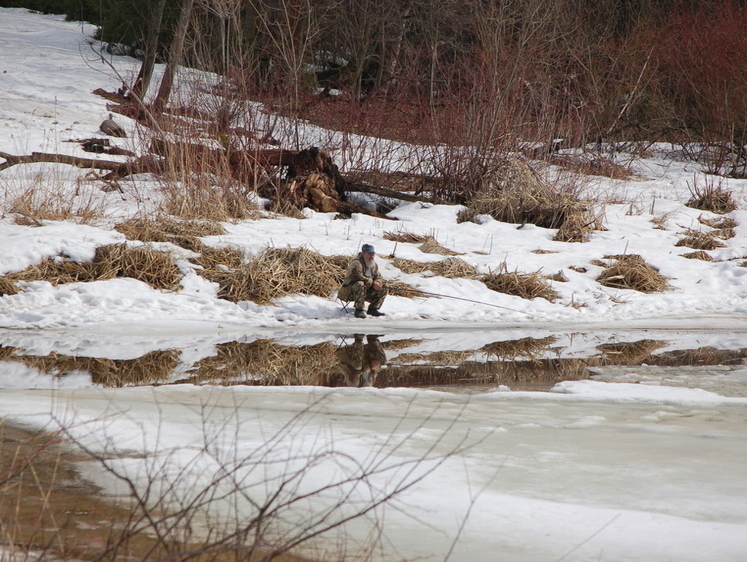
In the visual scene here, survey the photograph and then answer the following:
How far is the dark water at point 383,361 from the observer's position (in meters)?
5.23

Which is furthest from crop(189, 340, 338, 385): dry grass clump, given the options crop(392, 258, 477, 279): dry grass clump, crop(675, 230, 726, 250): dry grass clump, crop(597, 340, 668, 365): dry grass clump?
crop(675, 230, 726, 250): dry grass clump

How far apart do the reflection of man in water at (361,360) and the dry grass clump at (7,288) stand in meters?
3.68

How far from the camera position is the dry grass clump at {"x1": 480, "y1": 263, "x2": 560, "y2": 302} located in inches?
358

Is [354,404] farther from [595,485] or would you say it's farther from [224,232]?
[224,232]

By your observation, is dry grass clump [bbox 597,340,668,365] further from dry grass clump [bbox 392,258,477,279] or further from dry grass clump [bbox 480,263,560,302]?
dry grass clump [bbox 392,258,477,279]

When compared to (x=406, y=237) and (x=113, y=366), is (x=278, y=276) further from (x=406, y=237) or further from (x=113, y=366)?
(x=113, y=366)

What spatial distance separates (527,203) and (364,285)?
543cm

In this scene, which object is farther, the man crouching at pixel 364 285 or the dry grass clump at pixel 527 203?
the dry grass clump at pixel 527 203

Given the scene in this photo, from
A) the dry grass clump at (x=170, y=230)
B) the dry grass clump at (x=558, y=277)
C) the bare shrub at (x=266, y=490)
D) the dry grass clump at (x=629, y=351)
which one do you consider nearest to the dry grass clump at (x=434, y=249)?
the dry grass clump at (x=558, y=277)

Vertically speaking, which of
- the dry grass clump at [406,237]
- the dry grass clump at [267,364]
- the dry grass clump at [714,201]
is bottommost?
the dry grass clump at [267,364]

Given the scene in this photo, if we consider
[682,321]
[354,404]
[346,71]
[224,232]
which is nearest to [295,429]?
[354,404]

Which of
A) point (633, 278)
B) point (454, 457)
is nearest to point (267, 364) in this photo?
point (454, 457)

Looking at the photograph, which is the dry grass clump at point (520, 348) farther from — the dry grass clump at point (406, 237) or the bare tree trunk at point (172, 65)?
the bare tree trunk at point (172, 65)

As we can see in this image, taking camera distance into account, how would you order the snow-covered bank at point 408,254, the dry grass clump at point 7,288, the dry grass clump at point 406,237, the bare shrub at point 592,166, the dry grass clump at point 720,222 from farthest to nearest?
the bare shrub at point 592,166
the dry grass clump at point 720,222
the dry grass clump at point 406,237
the snow-covered bank at point 408,254
the dry grass clump at point 7,288
